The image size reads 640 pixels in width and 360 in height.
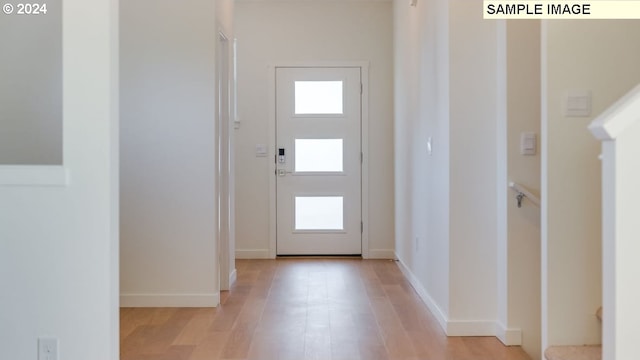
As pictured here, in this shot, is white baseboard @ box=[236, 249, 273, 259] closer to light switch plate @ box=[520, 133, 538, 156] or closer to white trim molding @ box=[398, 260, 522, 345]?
white trim molding @ box=[398, 260, 522, 345]

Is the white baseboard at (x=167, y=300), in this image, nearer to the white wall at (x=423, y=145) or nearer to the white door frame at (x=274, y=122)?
the white wall at (x=423, y=145)

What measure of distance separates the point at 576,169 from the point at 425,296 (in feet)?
6.33

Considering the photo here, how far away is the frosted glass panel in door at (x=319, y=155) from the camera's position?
6.03 metres

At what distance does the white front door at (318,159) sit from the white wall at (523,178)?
3.02 meters

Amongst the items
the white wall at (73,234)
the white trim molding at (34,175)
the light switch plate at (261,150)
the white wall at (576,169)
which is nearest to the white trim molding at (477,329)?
the white wall at (576,169)

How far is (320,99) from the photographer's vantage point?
19.8 ft

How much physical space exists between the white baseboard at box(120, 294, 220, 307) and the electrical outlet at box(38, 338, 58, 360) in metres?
1.83

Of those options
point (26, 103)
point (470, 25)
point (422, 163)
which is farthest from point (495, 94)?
point (26, 103)

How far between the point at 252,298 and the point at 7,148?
243cm

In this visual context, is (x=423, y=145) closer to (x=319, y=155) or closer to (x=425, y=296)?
(x=425, y=296)

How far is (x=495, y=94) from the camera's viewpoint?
3.24m

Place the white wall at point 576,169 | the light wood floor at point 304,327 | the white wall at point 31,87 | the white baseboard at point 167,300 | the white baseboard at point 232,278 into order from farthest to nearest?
the white baseboard at point 232,278
the white baseboard at point 167,300
the light wood floor at point 304,327
the white wall at point 576,169
the white wall at point 31,87

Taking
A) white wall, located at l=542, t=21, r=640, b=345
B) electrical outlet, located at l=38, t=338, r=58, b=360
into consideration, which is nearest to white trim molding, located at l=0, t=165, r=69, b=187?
electrical outlet, located at l=38, t=338, r=58, b=360

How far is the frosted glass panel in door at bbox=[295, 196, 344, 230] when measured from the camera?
6051mm
